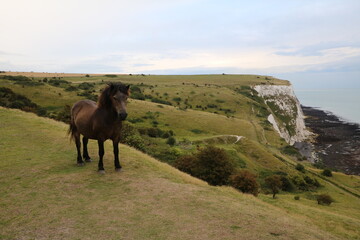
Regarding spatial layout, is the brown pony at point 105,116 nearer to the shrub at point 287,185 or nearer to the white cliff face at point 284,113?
the shrub at point 287,185

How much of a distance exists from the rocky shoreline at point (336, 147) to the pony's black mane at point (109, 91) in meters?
62.7

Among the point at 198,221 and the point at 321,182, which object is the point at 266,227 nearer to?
the point at 198,221

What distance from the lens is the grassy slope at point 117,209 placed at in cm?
761

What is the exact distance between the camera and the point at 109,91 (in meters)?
11.3

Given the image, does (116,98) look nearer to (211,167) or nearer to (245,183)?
(245,183)

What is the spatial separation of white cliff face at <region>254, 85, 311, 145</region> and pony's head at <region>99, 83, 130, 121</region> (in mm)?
82648

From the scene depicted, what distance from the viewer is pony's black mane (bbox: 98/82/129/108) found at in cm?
1086

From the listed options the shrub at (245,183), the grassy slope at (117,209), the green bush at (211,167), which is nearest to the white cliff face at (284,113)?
the green bush at (211,167)

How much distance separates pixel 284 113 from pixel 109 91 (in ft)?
375

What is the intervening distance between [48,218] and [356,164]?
73.7 meters

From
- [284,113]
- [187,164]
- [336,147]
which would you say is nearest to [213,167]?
[187,164]

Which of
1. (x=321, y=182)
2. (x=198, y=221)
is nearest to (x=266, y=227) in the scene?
(x=198, y=221)

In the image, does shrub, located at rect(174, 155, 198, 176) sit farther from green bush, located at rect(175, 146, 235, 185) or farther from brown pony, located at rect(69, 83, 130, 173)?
brown pony, located at rect(69, 83, 130, 173)

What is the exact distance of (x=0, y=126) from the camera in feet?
74.5
